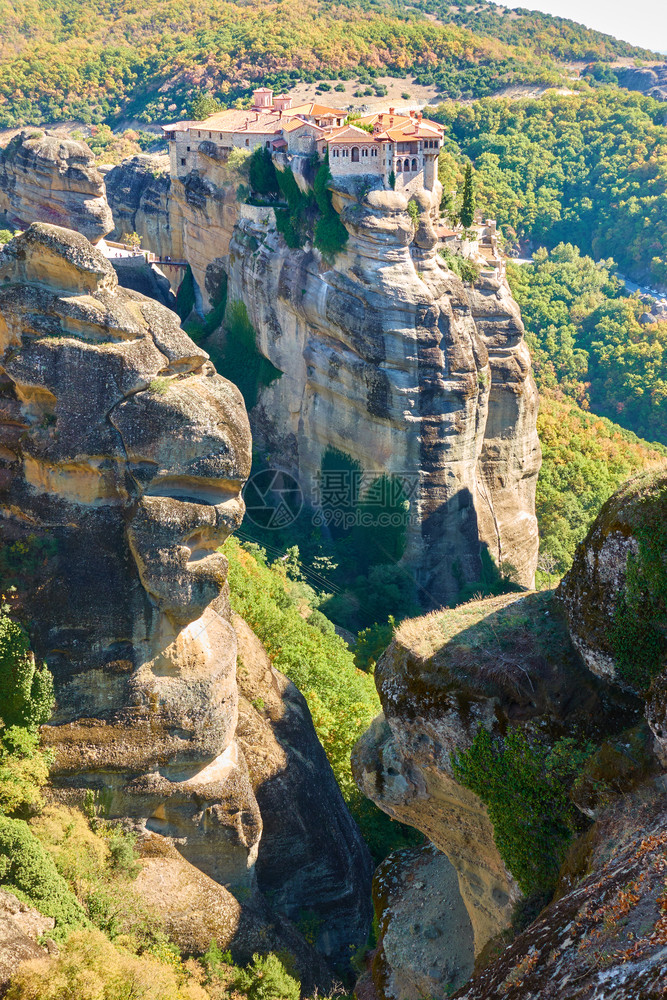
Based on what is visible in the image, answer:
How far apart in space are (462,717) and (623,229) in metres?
67.4

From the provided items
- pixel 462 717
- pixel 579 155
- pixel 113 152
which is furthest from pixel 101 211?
pixel 579 155

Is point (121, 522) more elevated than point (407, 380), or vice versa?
point (121, 522)

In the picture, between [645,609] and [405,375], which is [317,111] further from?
[645,609]

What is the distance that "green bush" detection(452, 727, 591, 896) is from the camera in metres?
10.8

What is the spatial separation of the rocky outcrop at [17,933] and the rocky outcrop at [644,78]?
98637 mm

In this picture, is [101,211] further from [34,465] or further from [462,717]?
[462,717]

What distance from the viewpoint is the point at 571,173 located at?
74062 mm

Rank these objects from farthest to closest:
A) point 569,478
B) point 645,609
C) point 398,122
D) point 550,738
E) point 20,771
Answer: point 569,478 → point 398,122 → point 20,771 → point 550,738 → point 645,609

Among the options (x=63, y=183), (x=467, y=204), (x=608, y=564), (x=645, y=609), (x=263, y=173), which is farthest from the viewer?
(x=63, y=183)

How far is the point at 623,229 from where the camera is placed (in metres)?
71.9

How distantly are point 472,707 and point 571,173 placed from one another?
70280 millimetres

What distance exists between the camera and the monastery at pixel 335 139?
110 feet

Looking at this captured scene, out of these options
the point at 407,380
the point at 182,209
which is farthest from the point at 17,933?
the point at 182,209

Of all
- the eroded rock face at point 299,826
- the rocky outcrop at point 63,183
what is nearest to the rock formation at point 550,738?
the eroded rock face at point 299,826
